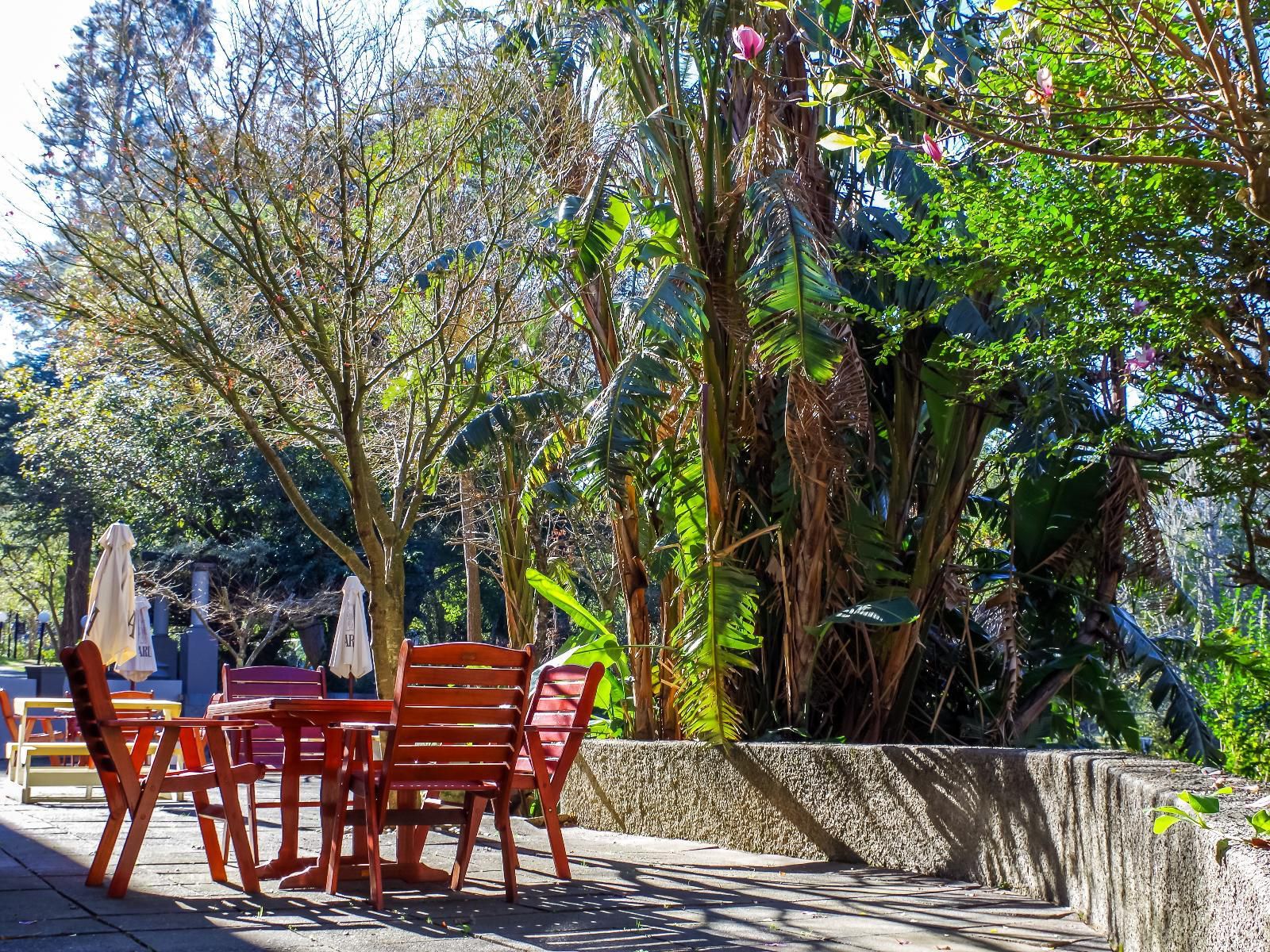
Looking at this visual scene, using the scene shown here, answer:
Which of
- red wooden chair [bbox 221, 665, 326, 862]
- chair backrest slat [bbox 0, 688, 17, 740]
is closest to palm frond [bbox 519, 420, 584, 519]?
red wooden chair [bbox 221, 665, 326, 862]

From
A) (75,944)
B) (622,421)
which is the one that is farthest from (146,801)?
(622,421)

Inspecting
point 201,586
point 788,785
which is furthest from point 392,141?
point 201,586

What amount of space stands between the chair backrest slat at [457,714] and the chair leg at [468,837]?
0.13 metres

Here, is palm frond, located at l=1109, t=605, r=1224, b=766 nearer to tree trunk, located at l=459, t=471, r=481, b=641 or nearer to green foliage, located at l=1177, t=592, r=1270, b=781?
green foliage, located at l=1177, t=592, r=1270, b=781

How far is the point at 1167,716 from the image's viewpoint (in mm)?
11141

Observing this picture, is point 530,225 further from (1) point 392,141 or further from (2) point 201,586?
(2) point 201,586

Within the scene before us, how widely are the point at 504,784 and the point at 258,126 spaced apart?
5.35m

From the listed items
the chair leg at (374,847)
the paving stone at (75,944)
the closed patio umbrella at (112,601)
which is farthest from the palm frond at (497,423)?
the paving stone at (75,944)

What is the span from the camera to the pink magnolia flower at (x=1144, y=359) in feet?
16.1

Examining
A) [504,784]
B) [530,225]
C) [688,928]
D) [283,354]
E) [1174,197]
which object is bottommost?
[688,928]

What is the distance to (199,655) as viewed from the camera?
2806 cm

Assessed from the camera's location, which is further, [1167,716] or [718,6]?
[1167,716]

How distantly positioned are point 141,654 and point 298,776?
11.1m

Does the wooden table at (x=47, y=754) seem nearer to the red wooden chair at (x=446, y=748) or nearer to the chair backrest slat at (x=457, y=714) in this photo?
the red wooden chair at (x=446, y=748)
